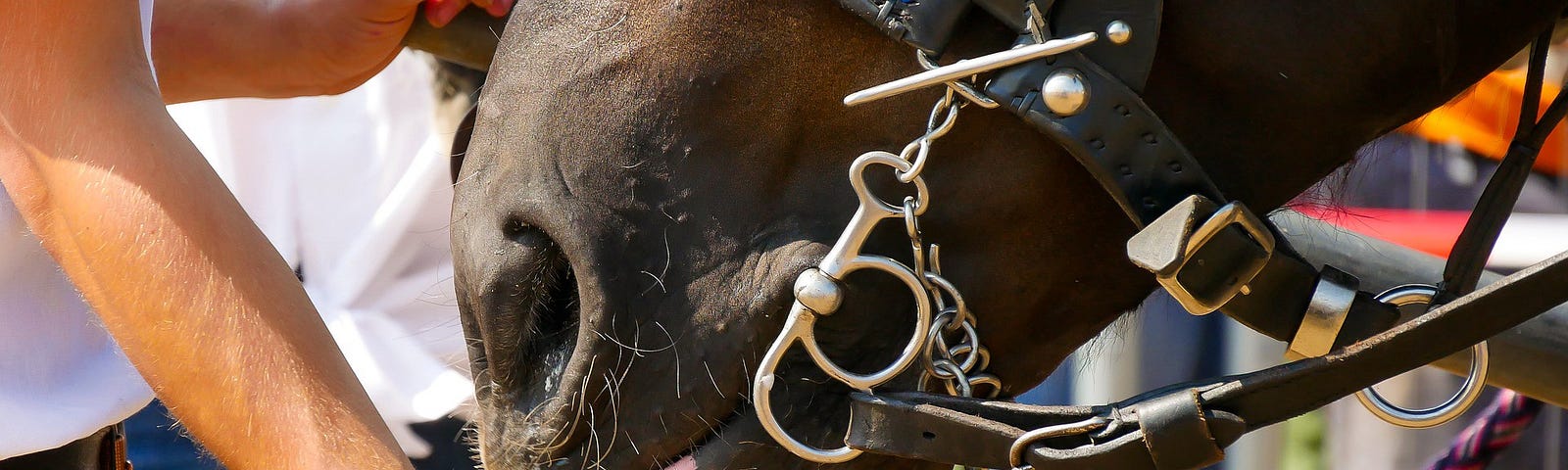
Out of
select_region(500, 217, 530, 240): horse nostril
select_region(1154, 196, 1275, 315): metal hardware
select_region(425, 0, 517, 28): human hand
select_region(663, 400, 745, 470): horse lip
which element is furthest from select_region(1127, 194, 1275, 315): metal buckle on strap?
select_region(425, 0, 517, 28): human hand

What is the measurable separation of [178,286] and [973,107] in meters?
0.59

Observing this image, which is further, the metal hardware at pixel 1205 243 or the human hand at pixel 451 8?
the human hand at pixel 451 8

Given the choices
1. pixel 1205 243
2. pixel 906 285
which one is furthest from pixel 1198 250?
pixel 906 285

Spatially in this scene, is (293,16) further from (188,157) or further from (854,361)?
(854,361)

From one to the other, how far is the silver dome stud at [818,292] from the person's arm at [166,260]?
33cm

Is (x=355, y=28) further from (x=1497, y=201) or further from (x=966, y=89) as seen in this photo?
(x=1497, y=201)

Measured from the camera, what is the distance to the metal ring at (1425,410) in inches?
47.9

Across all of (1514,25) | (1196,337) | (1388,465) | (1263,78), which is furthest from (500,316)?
(1388,465)

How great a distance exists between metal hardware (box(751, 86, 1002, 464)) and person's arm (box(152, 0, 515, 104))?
683 mm

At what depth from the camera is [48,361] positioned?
1.31 metres

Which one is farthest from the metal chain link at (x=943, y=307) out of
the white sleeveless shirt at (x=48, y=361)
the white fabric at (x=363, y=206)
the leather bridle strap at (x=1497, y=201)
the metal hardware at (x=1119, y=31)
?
the white fabric at (x=363, y=206)

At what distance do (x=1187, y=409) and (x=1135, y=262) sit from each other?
4.6 inches

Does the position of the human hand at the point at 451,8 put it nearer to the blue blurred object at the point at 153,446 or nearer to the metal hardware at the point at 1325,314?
the metal hardware at the point at 1325,314

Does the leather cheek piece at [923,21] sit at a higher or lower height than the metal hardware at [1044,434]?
higher
